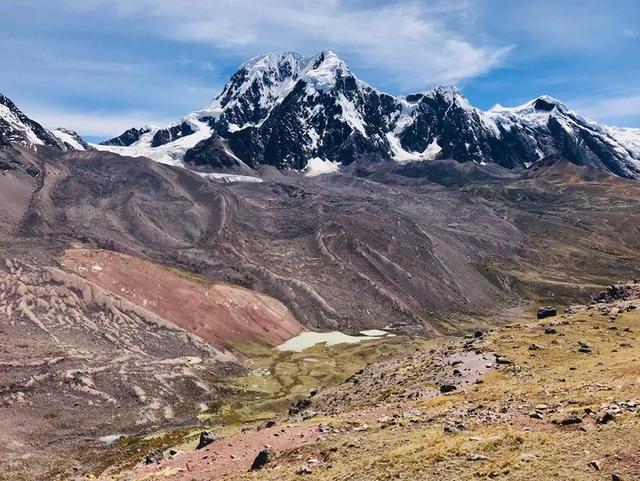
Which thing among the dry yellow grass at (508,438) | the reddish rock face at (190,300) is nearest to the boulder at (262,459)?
the dry yellow grass at (508,438)

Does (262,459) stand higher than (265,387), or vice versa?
(262,459)

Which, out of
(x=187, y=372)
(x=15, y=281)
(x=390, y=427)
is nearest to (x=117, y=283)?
(x=15, y=281)

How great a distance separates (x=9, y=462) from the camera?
261ft

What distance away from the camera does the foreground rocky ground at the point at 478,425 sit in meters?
31.7

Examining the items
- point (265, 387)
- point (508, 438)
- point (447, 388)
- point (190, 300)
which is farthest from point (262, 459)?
point (190, 300)

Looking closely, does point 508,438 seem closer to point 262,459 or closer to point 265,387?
point 262,459

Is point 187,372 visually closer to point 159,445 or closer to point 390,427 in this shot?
point 159,445

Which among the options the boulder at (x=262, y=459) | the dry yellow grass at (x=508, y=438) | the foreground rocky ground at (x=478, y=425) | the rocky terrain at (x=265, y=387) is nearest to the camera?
the dry yellow grass at (x=508, y=438)

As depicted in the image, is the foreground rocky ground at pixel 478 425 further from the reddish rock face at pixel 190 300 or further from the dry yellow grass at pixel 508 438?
the reddish rock face at pixel 190 300

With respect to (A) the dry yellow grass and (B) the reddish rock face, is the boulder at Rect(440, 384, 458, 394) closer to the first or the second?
(A) the dry yellow grass

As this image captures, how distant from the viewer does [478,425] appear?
1602 inches

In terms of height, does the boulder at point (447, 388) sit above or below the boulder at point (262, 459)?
below

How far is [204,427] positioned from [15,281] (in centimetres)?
7254

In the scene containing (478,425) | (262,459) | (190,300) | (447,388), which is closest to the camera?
(478,425)
